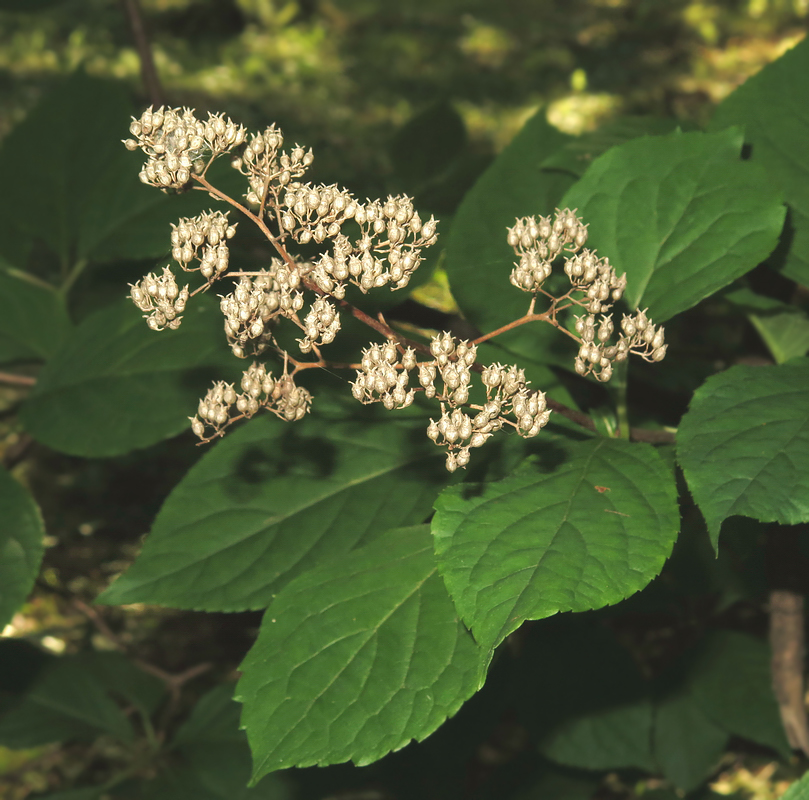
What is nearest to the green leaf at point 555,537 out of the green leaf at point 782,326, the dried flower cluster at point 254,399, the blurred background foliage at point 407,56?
A: the dried flower cluster at point 254,399

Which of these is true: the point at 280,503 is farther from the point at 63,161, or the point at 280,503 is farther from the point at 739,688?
the point at 739,688

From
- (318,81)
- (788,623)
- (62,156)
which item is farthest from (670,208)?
(318,81)

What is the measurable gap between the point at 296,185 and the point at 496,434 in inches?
13.7

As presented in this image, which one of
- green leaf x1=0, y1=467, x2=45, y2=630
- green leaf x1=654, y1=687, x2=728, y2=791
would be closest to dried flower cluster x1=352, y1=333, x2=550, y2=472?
green leaf x1=0, y1=467, x2=45, y2=630

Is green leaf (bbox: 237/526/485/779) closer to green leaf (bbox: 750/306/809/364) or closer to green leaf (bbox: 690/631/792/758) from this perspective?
green leaf (bbox: 750/306/809/364)

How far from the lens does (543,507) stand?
741 mm

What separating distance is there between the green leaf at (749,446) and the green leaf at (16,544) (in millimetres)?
799

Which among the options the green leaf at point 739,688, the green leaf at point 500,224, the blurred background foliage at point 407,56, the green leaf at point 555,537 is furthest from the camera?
the blurred background foliage at point 407,56

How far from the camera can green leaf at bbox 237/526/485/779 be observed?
714 millimetres

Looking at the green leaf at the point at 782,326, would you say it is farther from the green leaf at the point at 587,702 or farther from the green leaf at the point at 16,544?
the green leaf at the point at 16,544

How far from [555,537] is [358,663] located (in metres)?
0.22

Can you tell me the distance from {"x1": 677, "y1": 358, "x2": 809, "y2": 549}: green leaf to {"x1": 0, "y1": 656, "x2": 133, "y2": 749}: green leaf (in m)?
1.29

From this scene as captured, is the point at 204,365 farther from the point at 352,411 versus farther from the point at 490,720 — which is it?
the point at 490,720

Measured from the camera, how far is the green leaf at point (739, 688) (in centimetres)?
150
